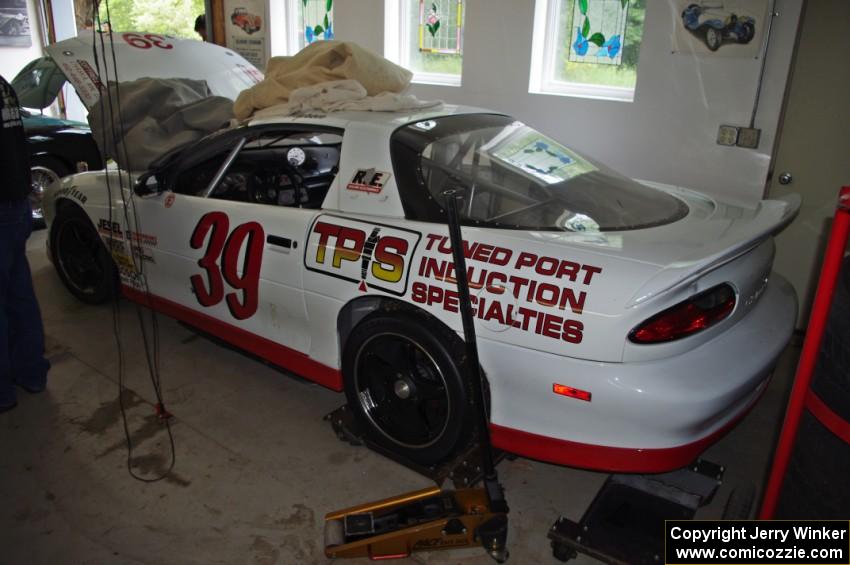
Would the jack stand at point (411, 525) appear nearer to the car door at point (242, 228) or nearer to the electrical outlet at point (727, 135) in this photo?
the car door at point (242, 228)

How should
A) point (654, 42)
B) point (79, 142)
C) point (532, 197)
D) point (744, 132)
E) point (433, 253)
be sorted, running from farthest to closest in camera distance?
point (79, 142) → point (654, 42) → point (744, 132) → point (532, 197) → point (433, 253)

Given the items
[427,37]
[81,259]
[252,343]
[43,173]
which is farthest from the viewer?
[427,37]

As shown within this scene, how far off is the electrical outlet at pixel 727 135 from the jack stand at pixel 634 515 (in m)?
2.43

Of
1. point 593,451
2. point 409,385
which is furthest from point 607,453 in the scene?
point 409,385

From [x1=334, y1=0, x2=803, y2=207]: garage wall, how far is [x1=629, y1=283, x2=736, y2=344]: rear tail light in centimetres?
237

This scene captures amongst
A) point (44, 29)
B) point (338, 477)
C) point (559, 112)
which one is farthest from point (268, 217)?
point (44, 29)

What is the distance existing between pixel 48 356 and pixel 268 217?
5.93 feet

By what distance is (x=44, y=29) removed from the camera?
11.6 m

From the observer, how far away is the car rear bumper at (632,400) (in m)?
2.13

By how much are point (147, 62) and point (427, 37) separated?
8.30 ft

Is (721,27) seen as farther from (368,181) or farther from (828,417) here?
(828,417)

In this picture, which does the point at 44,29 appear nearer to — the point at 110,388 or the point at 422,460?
the point at 110,388

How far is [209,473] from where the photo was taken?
2812 millimetres

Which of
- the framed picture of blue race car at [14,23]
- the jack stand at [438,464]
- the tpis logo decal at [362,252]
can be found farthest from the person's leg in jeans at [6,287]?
the framed picture of blue race car at [14,23]
